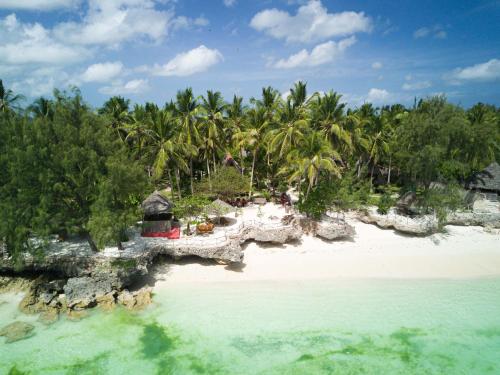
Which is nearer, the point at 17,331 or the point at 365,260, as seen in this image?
the point at 17,331

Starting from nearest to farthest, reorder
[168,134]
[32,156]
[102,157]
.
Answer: [32,156]
[102,157]
[168,134]

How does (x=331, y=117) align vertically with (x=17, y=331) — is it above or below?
above

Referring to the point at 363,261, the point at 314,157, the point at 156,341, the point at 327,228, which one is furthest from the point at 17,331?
the point at 314,157

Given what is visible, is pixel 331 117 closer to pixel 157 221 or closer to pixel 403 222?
pixel 403 222

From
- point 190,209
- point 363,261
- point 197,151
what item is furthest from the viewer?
point 197,151

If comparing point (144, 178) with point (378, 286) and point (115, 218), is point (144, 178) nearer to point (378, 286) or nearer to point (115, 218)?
point (115, 218)

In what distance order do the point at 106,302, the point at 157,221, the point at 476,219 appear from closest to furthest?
the point at 106,302 < the point at 157,221 < the point at 476,219

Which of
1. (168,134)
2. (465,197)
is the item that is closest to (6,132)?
(168,134)

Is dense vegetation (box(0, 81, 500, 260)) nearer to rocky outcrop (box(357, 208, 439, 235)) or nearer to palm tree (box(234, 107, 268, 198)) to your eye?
palm tree (box(234, 107, 268, 198))
